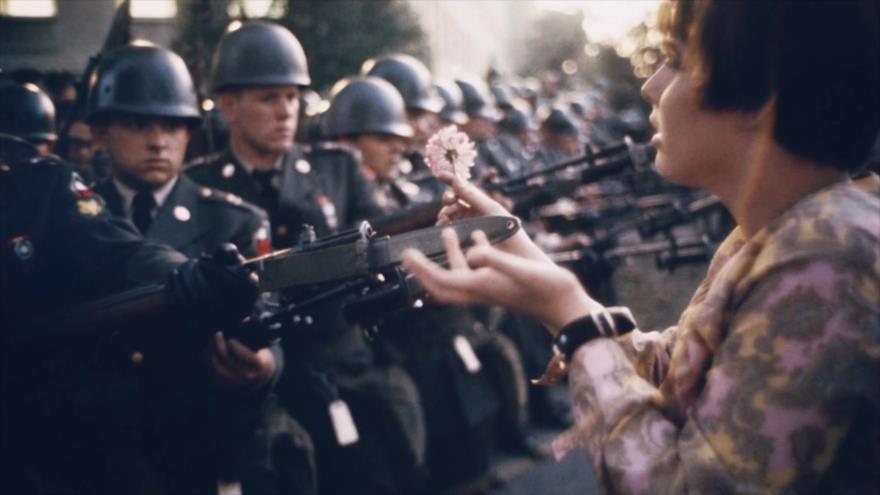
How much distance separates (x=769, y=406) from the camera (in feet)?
5.15

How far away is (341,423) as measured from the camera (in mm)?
4562

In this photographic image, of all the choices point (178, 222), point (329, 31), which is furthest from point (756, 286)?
point (329, 31)

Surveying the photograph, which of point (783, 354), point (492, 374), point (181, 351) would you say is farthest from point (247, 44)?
point (783, 354)

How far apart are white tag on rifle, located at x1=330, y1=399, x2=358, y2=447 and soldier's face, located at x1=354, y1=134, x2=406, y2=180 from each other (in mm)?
2347

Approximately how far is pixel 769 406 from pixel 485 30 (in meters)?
46.1

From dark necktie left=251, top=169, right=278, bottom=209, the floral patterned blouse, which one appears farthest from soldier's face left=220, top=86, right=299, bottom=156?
the floral patterned blouse

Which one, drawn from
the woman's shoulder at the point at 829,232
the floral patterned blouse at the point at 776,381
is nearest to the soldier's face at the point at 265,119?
the floral patterned blouse at the point at 776,381

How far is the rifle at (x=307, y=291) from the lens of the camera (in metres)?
2.00

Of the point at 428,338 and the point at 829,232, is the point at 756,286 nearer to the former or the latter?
the point at 829,232

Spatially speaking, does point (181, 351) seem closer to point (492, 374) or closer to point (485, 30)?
point (492, 374)

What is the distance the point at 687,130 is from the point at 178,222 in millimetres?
2806

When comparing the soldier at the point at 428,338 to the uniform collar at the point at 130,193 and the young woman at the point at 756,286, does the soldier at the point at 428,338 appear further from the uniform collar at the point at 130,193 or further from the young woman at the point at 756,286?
the young woman at the point at 756,286

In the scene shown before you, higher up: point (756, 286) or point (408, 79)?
point (756, 286)

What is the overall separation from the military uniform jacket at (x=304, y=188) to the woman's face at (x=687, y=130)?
11.1ft
